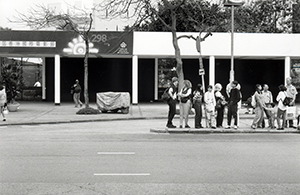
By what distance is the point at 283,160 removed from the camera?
9648mm

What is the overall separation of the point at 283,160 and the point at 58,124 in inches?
471

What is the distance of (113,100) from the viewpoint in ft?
79.6

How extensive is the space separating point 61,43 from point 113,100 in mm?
8237

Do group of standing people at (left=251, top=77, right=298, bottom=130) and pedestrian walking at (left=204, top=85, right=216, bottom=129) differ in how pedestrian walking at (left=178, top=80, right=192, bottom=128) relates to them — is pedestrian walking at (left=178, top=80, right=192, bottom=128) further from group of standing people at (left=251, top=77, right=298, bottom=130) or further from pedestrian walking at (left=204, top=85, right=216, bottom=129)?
group of standing people at (left=251, top=77, right=298, bottom=130)

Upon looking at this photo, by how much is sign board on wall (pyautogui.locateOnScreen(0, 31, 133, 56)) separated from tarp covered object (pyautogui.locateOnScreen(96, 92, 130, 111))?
6.69 metres

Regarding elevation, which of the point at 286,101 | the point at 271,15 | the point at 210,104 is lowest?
the point at 210,104

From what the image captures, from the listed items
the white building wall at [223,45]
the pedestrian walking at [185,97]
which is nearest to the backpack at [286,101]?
the pedestrian walking at [185,97]

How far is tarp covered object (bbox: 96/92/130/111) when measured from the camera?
24.2 metres

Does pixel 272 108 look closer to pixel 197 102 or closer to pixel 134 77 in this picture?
pixel 197 102

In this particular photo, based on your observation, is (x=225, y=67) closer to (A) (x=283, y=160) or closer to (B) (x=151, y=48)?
(B) (x=151, y=48)

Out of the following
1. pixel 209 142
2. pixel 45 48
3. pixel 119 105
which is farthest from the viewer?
pixel 45 48

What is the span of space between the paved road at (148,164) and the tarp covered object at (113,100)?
9.82 m

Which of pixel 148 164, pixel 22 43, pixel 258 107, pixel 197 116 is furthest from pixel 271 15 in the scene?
pixel 148 164

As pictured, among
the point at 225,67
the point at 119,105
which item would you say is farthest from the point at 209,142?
the point at 225,67
